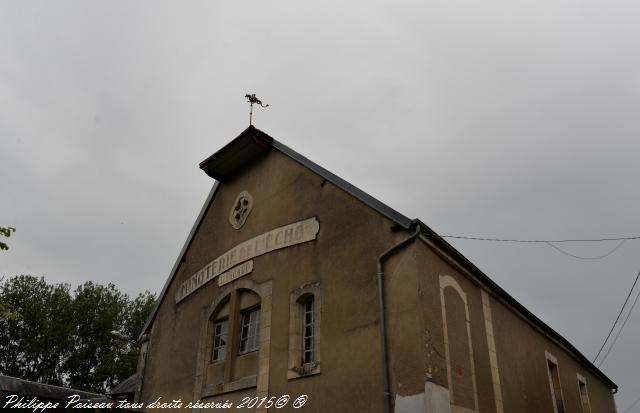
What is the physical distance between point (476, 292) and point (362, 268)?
2.50 metres

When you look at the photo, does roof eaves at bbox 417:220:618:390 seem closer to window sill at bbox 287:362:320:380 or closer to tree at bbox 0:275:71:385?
Answer: window sill at bbox 287:362:320:380

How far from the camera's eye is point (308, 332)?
10711 millimetres

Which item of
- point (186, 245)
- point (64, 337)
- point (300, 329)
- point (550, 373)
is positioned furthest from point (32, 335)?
point (550, 373)

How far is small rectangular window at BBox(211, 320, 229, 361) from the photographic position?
501 inches

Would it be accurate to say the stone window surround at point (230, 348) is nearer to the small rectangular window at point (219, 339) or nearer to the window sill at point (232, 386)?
the window sill at point (232, 386)

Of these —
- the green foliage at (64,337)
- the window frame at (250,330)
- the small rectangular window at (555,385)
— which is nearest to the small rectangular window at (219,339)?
the window frame at (250,330)

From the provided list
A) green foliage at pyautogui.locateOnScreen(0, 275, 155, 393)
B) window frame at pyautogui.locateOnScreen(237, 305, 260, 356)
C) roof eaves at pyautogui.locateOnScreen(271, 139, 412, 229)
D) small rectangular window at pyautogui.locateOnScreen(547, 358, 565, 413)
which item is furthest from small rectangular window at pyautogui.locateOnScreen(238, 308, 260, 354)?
green foliage at pyautogui.locateOnScreen(0, 275, 155, 393)

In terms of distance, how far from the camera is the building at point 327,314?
8969mm

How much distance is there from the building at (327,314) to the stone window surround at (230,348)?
3 cm

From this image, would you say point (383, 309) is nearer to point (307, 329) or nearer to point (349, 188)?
point (307, 329)

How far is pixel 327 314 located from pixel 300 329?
0.84 m

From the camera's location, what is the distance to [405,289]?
29.7 ft

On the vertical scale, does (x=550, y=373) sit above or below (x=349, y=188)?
below

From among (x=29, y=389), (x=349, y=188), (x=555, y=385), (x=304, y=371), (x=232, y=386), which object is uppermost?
(x=349, y=188)
